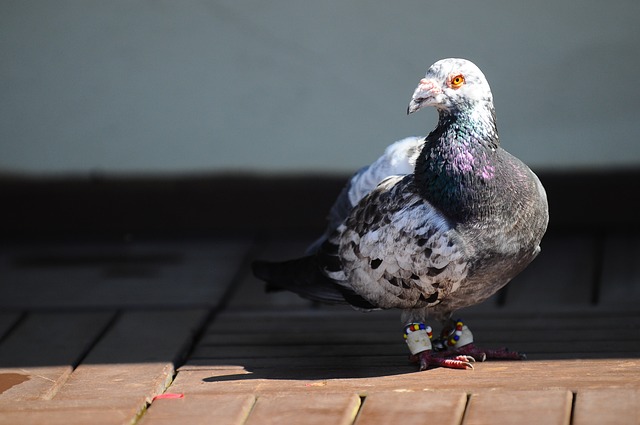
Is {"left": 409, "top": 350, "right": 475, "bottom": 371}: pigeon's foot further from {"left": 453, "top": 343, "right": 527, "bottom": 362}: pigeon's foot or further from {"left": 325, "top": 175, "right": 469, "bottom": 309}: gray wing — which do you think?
{"left": 325, "top": 175, "right": 469, "bottom": 309}: gray wing

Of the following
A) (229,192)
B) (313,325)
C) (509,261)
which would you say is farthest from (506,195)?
(229,192)

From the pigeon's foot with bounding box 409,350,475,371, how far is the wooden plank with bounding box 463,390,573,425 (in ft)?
1.10

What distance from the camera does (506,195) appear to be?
353 centimetres

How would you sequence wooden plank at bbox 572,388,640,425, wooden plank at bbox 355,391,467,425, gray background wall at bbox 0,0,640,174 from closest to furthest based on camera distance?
wooden plank at bbox 572,388,640,425 → wooden plank at bbox 355,391,467,425 → gray background wall at bbox 0,0,640,174

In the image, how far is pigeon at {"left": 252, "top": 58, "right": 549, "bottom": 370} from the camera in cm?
351

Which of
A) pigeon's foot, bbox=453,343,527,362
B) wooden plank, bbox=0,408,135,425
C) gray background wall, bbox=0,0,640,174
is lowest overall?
wooden plank, bbox=0,408,135,425

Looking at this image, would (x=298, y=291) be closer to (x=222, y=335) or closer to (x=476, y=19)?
(x=222, y=335)

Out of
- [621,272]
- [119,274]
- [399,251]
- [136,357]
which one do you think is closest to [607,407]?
[399,251]

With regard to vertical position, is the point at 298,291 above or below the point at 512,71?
below

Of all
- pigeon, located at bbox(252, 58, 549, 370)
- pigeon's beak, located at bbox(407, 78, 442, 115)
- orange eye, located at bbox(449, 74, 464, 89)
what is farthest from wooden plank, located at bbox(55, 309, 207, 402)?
orange eye, located at bbox(449, 74, 464, 89)

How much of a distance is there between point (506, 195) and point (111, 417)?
4.73 ft

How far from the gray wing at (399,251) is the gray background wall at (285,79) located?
170cm

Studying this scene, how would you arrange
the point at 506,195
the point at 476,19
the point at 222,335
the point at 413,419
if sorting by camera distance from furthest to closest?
the point at 476,19, the point at 222,335, the point at 506,195, the point at 413,419

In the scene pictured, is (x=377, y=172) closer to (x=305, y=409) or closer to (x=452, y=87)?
(x=452, y=87)
